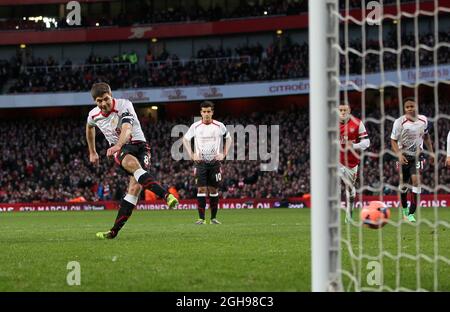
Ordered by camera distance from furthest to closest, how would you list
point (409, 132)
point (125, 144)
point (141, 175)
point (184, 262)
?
point (409, 132), point (125, 144), point (141, 175), point (184, 262)

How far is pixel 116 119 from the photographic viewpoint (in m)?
11.2

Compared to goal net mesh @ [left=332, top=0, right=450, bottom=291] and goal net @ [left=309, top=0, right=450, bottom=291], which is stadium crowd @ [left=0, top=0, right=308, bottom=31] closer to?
goal net mesh @ [left=332, top=0, right=450, bottom=291]

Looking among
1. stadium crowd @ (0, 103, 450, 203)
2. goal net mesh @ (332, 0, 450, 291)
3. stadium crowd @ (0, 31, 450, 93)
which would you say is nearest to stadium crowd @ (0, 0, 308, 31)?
stadium crowd @ (0, 31, 450, 93)

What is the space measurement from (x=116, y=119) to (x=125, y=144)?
36 centimetres

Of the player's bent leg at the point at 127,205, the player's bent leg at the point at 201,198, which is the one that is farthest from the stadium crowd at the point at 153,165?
the player's bent leg at the point at 127,205

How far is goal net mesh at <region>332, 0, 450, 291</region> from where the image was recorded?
6.16 metres

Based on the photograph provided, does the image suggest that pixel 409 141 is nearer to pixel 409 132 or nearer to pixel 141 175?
pixel 409 132

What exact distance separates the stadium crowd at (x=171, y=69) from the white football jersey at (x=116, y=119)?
97.7 feet

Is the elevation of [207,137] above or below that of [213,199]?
above

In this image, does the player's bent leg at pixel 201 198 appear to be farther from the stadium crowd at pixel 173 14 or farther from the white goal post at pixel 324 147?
the stadium crowd at pixel 173 14

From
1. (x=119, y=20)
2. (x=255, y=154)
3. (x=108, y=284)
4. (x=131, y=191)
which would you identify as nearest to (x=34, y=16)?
(x=119, y=20)

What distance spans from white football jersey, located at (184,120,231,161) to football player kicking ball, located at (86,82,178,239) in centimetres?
480

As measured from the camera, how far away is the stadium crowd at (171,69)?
139ft

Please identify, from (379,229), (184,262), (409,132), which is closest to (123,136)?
(184,262)
